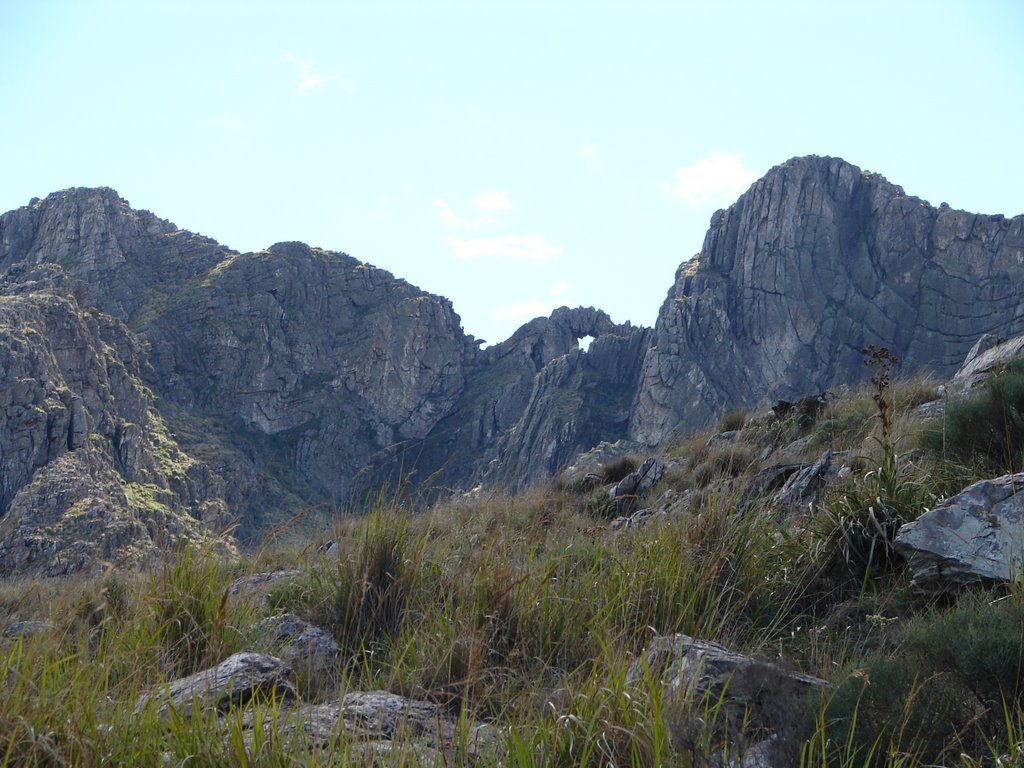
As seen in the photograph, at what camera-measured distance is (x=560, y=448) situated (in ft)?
343

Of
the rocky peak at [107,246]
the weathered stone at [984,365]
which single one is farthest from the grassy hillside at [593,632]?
the rocky peak at [107,246]

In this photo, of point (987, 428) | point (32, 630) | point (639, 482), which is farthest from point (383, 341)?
point (32, 630)

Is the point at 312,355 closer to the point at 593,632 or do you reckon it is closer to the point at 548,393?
the point at 548,393

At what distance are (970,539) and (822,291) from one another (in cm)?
10708

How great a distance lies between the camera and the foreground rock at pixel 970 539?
4.18 m

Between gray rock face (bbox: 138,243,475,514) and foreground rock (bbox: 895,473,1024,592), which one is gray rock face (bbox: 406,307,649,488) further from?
foreground rock (bbox: 895,473,1024,592)

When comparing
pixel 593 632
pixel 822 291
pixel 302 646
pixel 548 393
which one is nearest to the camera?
pixel 593 632

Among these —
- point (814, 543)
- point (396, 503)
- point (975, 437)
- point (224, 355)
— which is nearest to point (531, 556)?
point (396, 503)

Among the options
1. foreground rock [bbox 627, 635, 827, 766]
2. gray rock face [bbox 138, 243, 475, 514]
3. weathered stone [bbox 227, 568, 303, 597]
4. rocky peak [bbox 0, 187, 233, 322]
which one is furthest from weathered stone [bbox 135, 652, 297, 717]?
rocky peak [bbox 0, 187, 233, 322]

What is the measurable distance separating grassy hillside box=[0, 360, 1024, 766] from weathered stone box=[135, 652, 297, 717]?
93mm

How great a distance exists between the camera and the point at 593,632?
3.71 metres

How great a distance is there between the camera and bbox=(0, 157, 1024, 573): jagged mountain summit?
8388 cm

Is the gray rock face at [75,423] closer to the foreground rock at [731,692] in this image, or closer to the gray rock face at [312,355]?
the gray rock face at [312,355]

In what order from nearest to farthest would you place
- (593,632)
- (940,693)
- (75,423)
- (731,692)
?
(940,693), (731,692), (593,632), (75,423)
